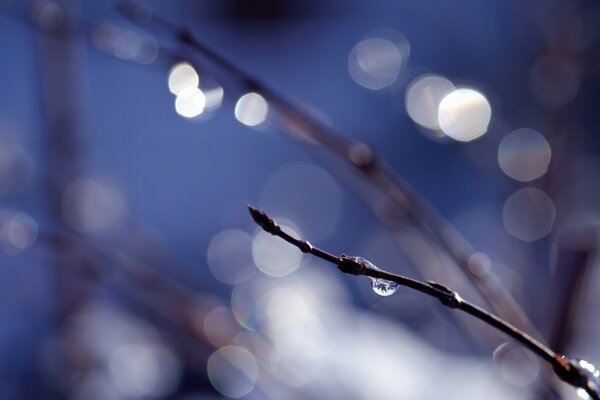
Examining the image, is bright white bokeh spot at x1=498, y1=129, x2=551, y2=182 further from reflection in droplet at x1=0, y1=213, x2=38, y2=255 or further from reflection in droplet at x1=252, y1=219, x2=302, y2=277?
reflection in droplet at x1=0, y1=213, x2=38, y2=255

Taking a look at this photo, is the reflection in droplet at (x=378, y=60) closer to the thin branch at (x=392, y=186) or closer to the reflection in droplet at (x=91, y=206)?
the reflection in droplet at (x=91, y=206)

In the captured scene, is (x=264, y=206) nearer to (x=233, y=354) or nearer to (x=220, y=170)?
(x=220, y=170)

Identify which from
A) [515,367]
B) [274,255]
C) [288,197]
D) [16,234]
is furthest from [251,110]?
[288,197]

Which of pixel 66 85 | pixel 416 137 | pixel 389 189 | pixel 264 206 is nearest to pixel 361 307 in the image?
pixel 264 206

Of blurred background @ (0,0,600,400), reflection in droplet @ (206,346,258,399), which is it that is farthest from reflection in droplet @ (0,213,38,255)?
reflection in droplet @ (206,346,258,399)

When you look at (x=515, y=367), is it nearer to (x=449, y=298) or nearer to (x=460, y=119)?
(x=460, y=119)
